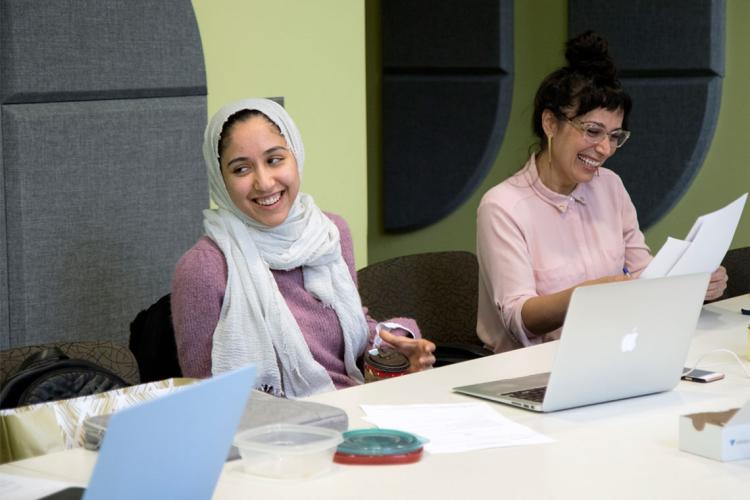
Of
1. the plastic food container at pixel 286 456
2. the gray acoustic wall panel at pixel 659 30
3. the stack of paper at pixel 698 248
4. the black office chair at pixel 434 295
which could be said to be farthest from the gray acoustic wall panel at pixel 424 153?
the plastic food container at pixel 286 456

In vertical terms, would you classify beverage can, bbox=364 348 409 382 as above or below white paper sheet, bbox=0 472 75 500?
below

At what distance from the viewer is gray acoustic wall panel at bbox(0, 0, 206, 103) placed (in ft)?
9.52

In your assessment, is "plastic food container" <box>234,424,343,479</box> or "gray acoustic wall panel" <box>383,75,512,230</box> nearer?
"plastic food container" <box>234,424,343,479</box>

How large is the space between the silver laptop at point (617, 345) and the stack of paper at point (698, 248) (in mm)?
324

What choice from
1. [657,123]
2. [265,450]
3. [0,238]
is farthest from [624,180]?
[265,450]

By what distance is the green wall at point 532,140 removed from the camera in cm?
458

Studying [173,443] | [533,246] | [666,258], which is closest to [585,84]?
[533,246]

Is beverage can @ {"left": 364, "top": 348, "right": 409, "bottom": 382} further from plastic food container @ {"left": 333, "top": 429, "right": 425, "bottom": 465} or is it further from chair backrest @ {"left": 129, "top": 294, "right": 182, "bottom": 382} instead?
plastic food container @ {"left": 333, "top": 429, "right": 425, "bottom": 465}

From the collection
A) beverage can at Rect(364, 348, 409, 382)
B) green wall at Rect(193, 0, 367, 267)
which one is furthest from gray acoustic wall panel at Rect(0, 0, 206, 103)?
beverage can at Rect(364, 348, 409, 382)

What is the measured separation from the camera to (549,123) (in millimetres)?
3213

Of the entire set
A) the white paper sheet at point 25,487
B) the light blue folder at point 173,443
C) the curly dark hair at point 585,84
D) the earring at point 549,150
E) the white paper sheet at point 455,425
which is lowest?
the white paper sheet at point 455,425

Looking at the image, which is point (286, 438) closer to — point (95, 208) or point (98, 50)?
point (95, 208)

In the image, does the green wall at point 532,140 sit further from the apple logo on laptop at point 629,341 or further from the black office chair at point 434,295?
the apple logo on laptop at point 629,341

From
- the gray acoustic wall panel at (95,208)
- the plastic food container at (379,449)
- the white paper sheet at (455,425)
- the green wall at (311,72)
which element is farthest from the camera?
the green wall at (311,72)
